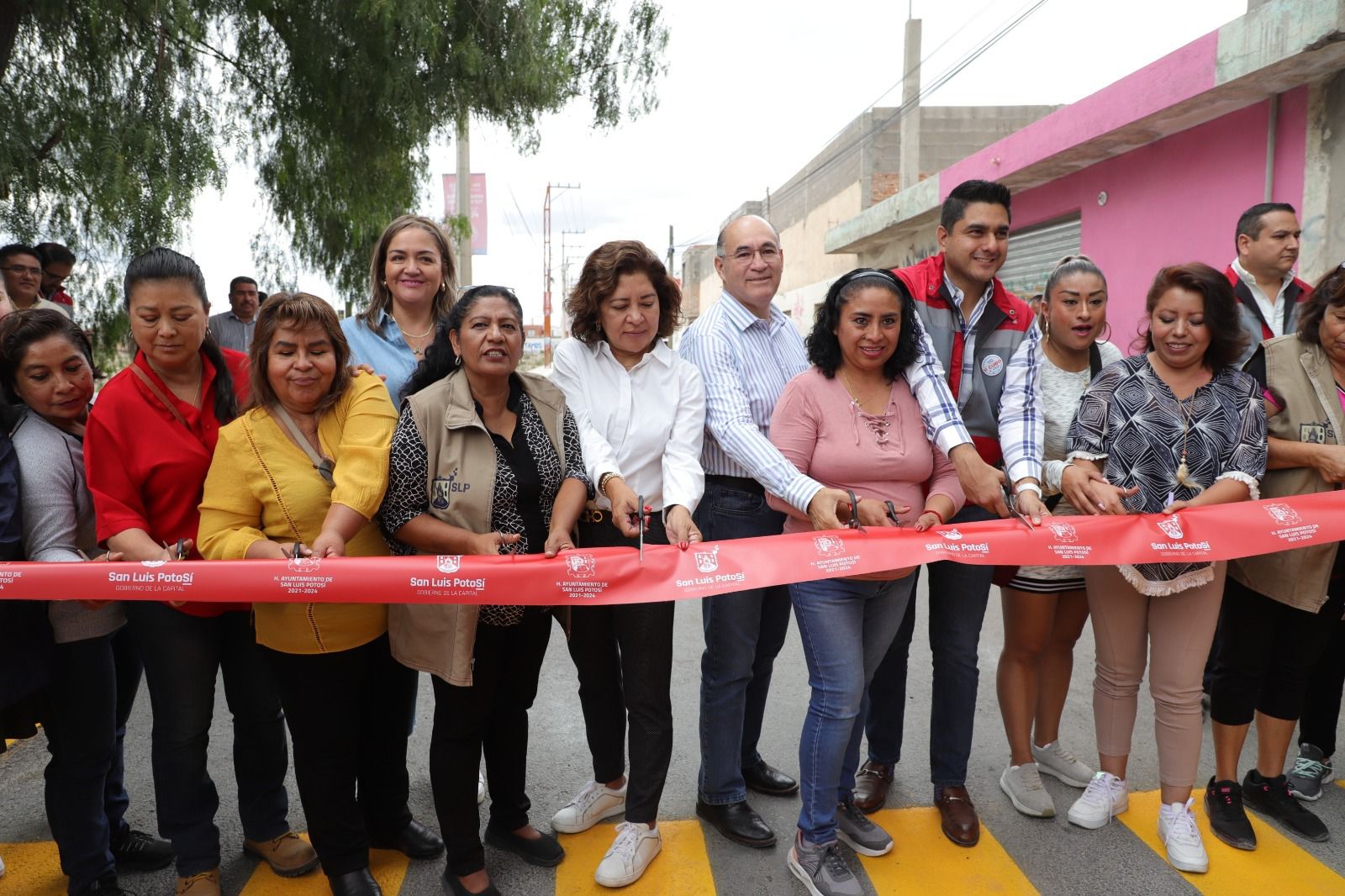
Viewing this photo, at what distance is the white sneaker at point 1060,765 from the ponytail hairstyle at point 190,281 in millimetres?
3333

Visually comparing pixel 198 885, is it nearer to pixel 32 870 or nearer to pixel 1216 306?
pixel 32 870

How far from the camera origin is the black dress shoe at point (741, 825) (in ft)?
10.5

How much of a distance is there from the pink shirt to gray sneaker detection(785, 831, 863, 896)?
1.07 metres

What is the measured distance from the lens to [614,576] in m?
2.74

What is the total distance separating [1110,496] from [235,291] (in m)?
7.41

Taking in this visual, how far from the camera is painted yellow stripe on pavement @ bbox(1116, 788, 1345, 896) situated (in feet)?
9.73

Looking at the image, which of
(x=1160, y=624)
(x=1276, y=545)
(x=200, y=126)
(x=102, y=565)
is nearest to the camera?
(x=102, y=565)

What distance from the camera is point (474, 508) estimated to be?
2701 mm

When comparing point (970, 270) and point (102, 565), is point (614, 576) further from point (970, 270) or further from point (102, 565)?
point (970, 270)

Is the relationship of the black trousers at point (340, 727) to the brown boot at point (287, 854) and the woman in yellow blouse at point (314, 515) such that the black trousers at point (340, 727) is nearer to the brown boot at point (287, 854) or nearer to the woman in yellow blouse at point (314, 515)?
the woman in yellow blouse at point (314, 515)

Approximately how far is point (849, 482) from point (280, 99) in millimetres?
6503

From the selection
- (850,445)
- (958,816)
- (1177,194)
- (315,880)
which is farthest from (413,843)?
(1177,194)

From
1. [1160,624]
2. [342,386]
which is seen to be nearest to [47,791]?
[342,386]

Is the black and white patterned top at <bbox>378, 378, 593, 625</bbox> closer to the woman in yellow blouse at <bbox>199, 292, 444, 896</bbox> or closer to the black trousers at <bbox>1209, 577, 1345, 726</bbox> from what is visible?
the woman in yellow blouse at <bbox>199, 292, 444, 896</bbox>
